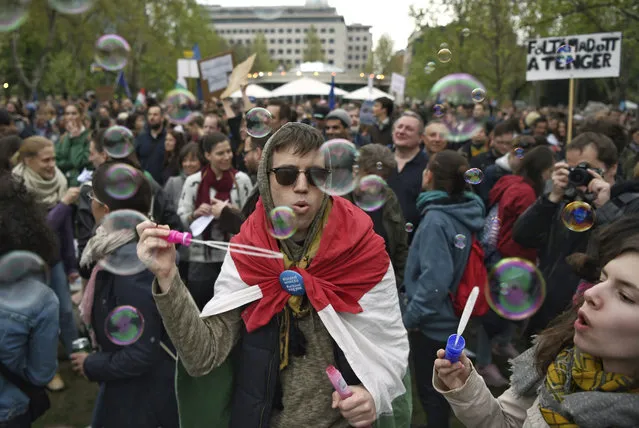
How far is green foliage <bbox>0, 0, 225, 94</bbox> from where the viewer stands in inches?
1305

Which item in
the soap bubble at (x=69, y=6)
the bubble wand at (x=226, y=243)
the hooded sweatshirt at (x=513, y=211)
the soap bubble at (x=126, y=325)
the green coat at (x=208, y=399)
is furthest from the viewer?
the soap bubble at (x=69, y=6)

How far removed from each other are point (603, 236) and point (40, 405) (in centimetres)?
267

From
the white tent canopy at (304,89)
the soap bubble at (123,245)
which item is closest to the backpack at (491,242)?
the soap bubble at (123,245)

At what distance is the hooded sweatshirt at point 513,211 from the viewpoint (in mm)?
4539

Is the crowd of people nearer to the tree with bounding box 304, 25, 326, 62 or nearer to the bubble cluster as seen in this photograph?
the bubble cluster

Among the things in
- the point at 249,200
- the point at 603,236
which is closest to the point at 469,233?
the point at 249,200

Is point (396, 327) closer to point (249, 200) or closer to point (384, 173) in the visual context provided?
point (249, 200)

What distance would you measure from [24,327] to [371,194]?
2.23 metres

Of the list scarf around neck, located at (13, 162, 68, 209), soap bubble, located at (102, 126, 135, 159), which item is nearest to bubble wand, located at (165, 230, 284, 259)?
soap bubble, located at (102, 126, 135, 159)

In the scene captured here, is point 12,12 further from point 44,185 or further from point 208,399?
point 208,399

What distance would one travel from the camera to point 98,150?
5.46 metres

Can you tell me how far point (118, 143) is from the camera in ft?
15.6

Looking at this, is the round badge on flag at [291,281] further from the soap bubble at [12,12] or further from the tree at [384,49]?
the tree at [384,49]

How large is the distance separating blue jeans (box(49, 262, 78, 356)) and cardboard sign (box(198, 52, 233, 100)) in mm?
5538
